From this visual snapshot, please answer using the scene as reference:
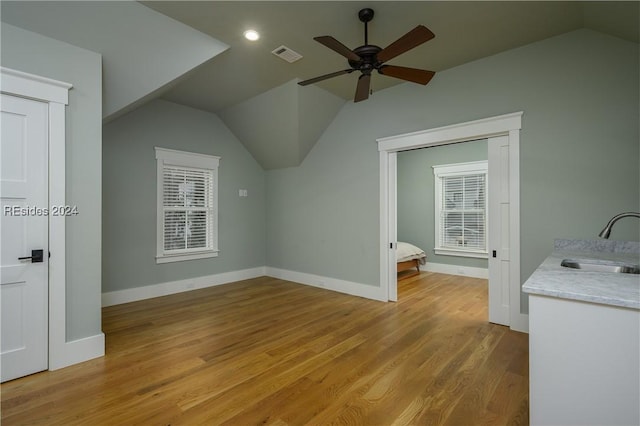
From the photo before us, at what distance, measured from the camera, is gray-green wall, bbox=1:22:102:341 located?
102 inches

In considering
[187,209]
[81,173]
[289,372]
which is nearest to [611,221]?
[289,372]

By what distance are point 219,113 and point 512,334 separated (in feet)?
18.1

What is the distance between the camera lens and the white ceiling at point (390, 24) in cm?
263

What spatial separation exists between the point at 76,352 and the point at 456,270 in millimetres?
6301

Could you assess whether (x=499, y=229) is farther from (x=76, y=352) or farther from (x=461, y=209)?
(x=76, y=352)

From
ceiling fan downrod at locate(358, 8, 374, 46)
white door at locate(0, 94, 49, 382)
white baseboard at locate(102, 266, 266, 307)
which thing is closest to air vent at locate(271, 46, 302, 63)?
ceiling fan downrod at locate(358, 8, 374, 46)

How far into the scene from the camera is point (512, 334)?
10.7 feet

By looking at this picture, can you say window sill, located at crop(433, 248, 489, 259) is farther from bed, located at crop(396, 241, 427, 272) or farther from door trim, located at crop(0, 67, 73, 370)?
door trim, located at crop(0, 67, 73, 370)

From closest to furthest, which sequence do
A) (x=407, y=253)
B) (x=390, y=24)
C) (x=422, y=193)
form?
(x=390, y=24) < (x=407, y=253) < (x=422, y=193)

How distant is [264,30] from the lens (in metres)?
3.02

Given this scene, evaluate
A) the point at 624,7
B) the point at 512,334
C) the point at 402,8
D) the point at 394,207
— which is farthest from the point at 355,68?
the point at 512,334

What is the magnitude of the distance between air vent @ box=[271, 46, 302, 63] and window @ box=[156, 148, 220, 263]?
2.54 m

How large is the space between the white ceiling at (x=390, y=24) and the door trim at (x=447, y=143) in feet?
2.68

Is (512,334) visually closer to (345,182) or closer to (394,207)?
(394,207)
